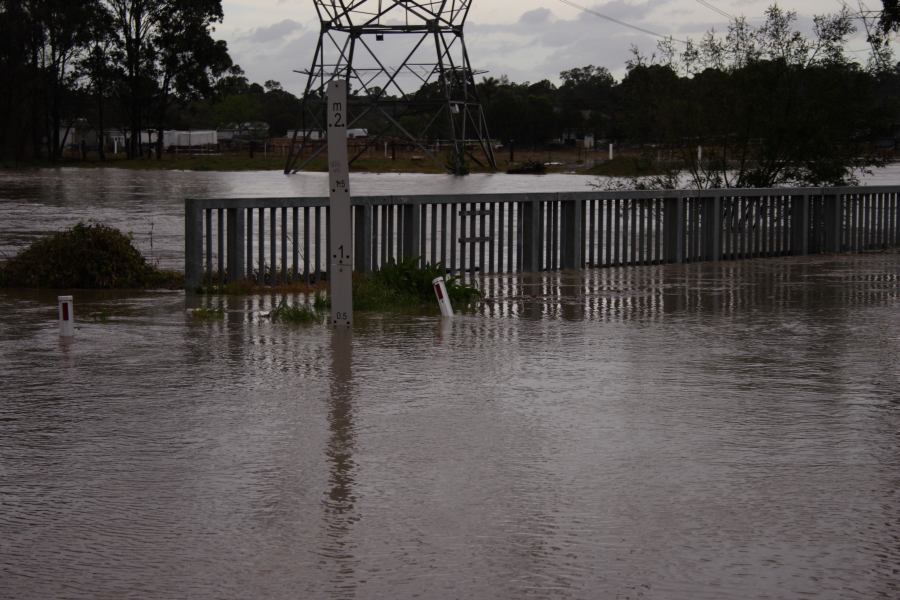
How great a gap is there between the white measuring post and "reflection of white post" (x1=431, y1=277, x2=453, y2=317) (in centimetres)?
95

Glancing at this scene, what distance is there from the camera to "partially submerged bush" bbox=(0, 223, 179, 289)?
14.5 metres

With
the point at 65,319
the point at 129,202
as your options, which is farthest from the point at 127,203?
the point at 65,319

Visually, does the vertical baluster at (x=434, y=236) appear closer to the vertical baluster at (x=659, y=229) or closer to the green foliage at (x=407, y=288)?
the green foliage at (x=407, y=288)

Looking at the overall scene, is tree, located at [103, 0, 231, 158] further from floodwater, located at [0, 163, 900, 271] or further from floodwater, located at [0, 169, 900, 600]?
floodwater, located at [0, 169, 900, 600]

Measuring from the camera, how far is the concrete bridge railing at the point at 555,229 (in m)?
14.3

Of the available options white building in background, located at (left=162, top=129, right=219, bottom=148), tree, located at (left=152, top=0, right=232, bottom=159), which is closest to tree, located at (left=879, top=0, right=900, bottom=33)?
tree, located at (left=152, top=0, right=232, bottom=159)

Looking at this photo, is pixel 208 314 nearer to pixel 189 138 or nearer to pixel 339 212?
pixel 339 212

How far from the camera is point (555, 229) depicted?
17.0 meters

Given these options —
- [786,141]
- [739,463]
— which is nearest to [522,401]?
[739,463]

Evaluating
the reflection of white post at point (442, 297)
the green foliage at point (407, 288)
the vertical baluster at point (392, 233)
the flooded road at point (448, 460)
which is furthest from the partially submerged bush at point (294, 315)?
the vertical baluster at point (392, 233)

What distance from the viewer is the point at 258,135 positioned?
462ft

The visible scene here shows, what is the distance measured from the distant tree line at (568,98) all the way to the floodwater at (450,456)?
461 inches

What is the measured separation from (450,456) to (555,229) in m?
10.3

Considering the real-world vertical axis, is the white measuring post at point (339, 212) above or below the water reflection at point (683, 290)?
above
